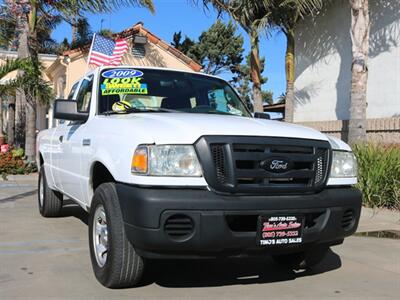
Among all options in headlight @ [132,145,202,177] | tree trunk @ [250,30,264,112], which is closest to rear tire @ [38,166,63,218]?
headlight @ [132,145,202,177]

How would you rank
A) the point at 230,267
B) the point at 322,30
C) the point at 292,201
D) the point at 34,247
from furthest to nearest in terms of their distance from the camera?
1. the point at 322,30
2. the point at 34,247
3. the point at 230,267
4. the point at 292,201

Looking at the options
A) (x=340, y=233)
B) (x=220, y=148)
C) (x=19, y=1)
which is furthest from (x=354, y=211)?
(x=19, y=1)

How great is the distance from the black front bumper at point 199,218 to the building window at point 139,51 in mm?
18677

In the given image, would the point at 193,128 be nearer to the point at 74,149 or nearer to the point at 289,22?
the point at 74,149

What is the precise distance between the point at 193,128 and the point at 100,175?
1299 mm

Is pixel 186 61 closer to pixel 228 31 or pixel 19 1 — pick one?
pixel 19 1

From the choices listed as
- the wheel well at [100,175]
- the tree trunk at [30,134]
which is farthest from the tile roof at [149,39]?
the wheel well at [100,175]

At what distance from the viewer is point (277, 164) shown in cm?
404

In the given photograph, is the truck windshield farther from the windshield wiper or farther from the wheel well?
the wheel well

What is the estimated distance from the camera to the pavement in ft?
14.4

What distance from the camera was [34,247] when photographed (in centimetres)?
597

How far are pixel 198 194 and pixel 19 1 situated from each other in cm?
1381

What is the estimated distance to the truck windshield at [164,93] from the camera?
5340 millimetres

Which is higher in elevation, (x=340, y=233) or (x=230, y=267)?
(x=340, y=233)
